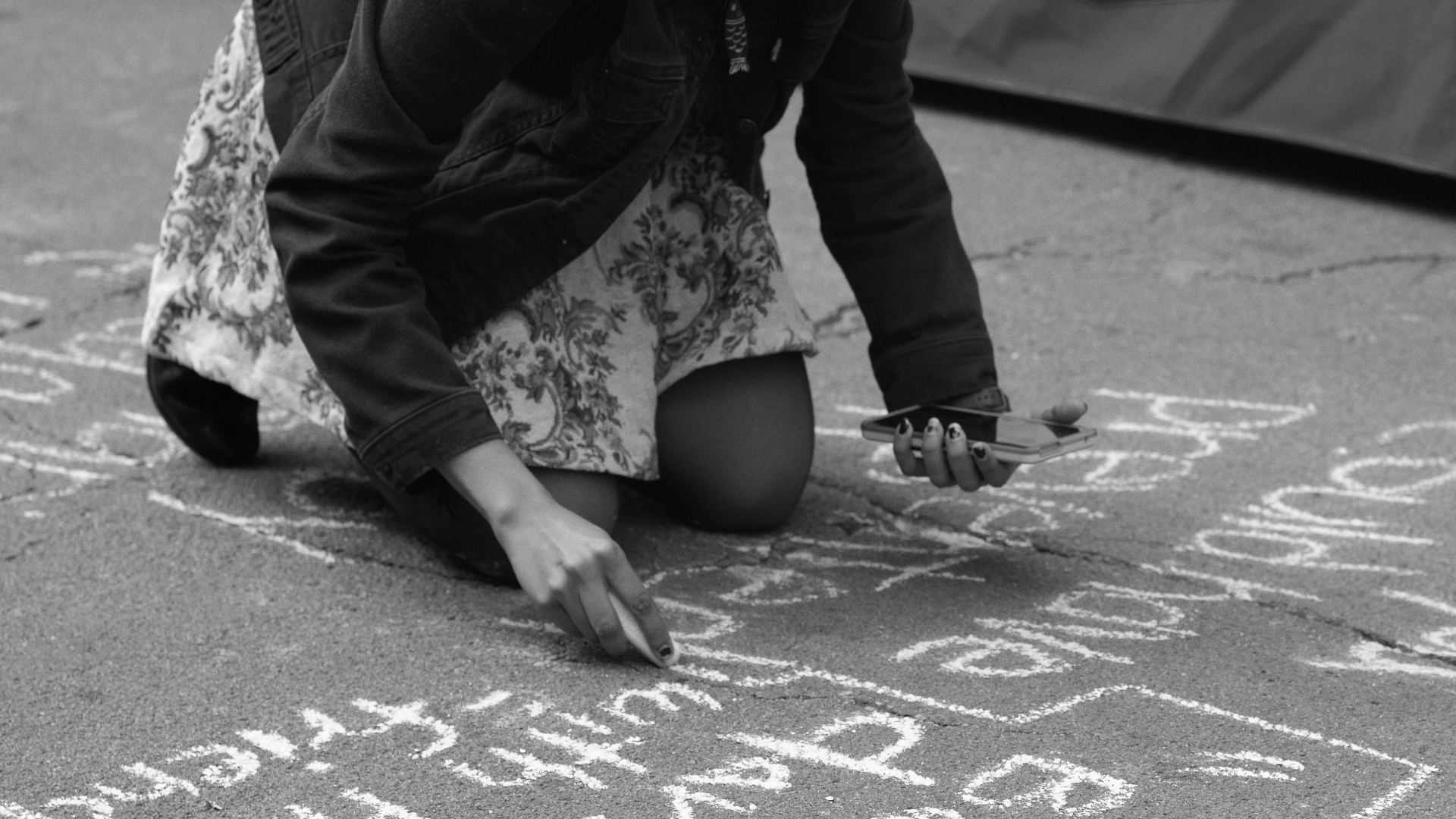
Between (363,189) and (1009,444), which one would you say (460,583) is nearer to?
(363,189)

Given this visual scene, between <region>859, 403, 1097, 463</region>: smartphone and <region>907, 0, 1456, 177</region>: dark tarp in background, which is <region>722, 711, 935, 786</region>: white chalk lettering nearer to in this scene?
<region>859, 403, 1097, 463</region>: smartphone

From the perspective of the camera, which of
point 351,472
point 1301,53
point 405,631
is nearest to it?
point 405,631

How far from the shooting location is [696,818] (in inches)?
63.4

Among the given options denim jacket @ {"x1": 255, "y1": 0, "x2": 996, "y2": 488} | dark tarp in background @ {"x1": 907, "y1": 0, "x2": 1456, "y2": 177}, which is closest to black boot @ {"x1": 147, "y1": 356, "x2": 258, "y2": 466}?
denim jacket @ {"x1": 255, "y1": 0, "x2": 996, "y2": 488}

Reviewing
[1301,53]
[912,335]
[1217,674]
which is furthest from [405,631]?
[1301,53]

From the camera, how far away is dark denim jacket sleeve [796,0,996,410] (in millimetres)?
2180

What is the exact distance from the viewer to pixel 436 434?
1.86 metres

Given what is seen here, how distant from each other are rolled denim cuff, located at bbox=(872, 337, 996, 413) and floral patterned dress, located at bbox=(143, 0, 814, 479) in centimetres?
15

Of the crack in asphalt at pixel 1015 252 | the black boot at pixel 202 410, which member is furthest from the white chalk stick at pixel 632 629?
the crack in asphalt at pixel 1015 252

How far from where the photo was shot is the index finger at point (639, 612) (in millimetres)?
1820

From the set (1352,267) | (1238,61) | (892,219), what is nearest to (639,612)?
(892,219)

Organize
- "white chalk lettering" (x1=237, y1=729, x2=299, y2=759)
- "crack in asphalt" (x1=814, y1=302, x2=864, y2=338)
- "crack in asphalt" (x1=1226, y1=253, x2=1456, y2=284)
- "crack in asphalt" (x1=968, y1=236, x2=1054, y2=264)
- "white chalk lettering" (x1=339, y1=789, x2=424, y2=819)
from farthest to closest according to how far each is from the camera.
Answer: "crack in asphalt" (x1=968, y1=236, x2=1054, y2=264)
"crack in asphalt" (x1=1226, y1=253, x2=1456, y2=284)
"crack in asphalt" (x1=814, y1=302, x2=864, y2=338)
"white chalk lettering" (x1=237, y1=729, x2=299, y2=759)
"white chalk lettering" (x1=339, y1=789, x2=424, y2=819)

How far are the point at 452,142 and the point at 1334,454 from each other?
1.31 m

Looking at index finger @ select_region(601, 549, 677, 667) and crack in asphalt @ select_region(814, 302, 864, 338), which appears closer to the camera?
index finger @ select_region(601, 549, 677, 667)
